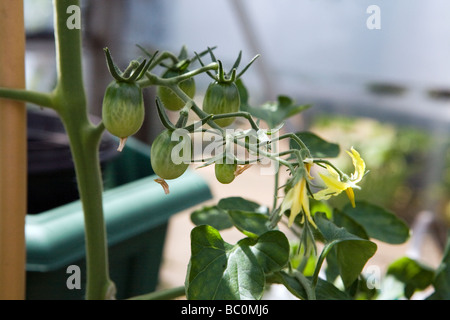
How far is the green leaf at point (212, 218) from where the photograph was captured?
420 millimetres

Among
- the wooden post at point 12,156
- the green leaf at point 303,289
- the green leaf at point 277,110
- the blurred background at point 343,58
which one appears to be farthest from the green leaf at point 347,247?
the blurred background at point 343,58

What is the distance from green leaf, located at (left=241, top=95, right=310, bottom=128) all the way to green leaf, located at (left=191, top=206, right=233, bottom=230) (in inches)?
3.3

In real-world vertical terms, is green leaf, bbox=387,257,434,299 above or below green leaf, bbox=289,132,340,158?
below

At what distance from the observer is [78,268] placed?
429mm

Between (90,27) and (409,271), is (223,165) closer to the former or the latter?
(409,271)

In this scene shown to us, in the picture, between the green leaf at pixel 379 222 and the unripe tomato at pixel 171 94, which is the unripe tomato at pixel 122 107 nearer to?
the unripe tomato at pixel 171 94

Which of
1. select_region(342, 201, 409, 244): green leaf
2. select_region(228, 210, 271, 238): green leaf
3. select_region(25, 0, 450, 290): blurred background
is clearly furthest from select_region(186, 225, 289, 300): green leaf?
select_region(25, 0, 450, 290): blurred background

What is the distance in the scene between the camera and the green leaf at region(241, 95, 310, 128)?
44 centimetres

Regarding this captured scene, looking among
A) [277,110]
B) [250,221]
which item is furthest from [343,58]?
[250,221]

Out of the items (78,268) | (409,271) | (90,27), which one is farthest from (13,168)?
(90,27)

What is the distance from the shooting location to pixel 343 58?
1757mm

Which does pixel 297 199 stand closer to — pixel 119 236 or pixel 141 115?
pixel 141 115

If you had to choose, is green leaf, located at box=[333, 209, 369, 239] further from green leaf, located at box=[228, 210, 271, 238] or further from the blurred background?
the blurred background

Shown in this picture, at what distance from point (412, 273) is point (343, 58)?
1.38m
